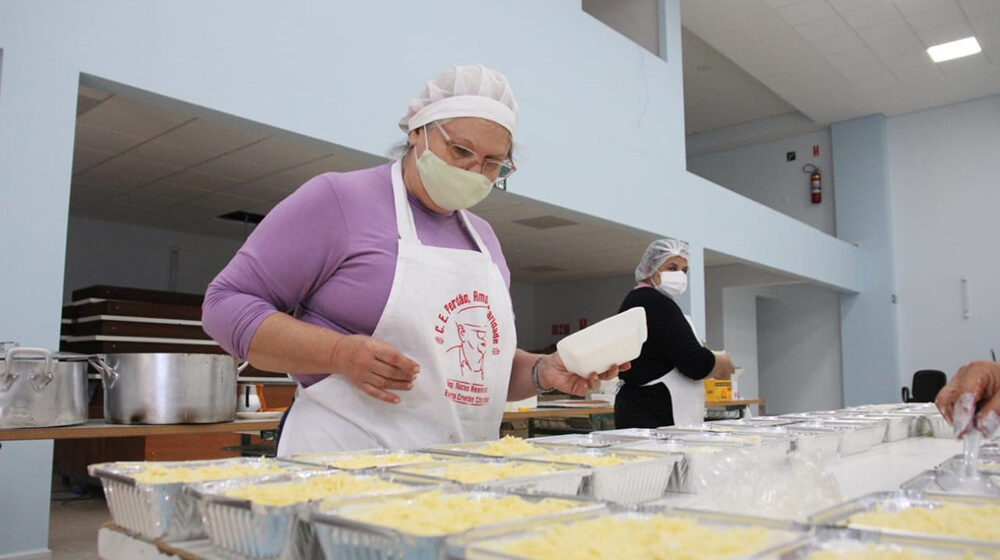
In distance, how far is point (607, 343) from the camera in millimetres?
1396

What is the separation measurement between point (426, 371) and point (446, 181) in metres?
0.39

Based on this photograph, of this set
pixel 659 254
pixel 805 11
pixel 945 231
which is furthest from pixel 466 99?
pixel 945 231

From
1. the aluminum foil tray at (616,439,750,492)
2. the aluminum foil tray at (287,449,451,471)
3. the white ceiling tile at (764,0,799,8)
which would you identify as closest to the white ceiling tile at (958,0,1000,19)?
the white ceiling tile at (764,0,799,8)

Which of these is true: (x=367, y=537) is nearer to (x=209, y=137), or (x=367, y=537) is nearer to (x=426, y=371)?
(x=426, y=371)

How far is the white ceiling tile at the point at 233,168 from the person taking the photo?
4758mm

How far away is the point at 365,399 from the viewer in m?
1.38

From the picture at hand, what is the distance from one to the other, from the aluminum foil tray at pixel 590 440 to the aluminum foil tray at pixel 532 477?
0.98ft

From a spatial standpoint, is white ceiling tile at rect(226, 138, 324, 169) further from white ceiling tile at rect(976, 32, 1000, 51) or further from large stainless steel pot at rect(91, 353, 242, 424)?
white ceiling tile at rect(976, 32, 1000, 51)

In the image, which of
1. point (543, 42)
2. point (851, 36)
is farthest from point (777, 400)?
point (543, 42)

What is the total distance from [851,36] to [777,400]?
4.91 metres

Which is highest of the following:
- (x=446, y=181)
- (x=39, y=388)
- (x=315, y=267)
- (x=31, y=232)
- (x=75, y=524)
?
(x=31, y=232)

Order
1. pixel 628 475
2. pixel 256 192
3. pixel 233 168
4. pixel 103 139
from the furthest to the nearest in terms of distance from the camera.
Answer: pixel 256 192 → pixel 233 168 → pixel 103 139 → pixel 628 475

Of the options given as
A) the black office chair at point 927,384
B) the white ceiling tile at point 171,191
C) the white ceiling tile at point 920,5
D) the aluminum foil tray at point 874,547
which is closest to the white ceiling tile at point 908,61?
the white ceiling tile at point 920,5

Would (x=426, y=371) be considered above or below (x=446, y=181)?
below
